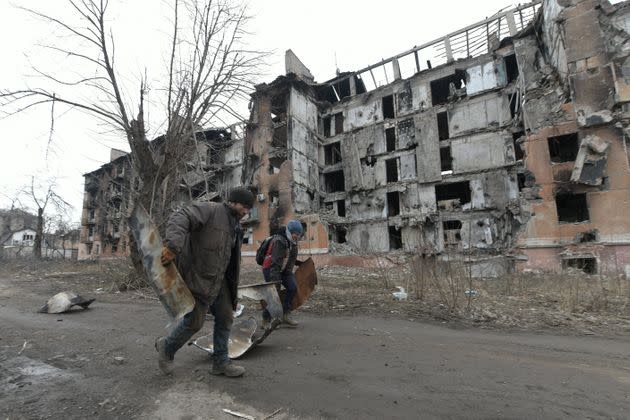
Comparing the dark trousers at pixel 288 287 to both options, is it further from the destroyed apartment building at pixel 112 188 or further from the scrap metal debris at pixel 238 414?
the destroyed apartment building at pixel 112 188

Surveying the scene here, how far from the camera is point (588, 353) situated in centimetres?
375

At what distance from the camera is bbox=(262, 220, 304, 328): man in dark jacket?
475cm

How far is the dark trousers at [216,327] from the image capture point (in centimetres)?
277

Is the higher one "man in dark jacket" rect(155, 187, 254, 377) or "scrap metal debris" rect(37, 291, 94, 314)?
"man in dark jacket" rect(155, 187, 254, 377)

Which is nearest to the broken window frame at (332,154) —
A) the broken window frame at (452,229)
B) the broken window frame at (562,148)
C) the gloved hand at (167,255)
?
the broken window frame at (452,229)

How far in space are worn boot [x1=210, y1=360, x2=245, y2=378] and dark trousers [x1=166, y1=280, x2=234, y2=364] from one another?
3cm

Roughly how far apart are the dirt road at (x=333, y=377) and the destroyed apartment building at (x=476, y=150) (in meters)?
7.13

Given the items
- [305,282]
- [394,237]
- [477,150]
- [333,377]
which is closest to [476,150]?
[477,150]

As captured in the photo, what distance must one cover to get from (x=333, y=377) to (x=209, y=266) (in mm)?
1506

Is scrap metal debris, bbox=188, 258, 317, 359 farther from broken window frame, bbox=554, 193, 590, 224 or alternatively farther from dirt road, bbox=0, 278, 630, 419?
broken window frame, bbox=554, 193, 590, 224

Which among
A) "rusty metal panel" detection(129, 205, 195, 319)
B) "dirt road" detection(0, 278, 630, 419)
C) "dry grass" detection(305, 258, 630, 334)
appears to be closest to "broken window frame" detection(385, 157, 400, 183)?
"dry grass" detection(305, 258, 630, 334)

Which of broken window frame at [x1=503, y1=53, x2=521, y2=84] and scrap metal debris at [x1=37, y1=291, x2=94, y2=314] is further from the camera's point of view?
broken window frame at [x1=503, y1=53, x2=521, y2=84]

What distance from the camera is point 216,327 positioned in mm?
3088

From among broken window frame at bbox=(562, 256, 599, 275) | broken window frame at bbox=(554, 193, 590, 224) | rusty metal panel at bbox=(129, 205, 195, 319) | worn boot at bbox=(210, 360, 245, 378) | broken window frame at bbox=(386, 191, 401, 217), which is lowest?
broken window frame at bbox=(562, 256, 599, 275)
